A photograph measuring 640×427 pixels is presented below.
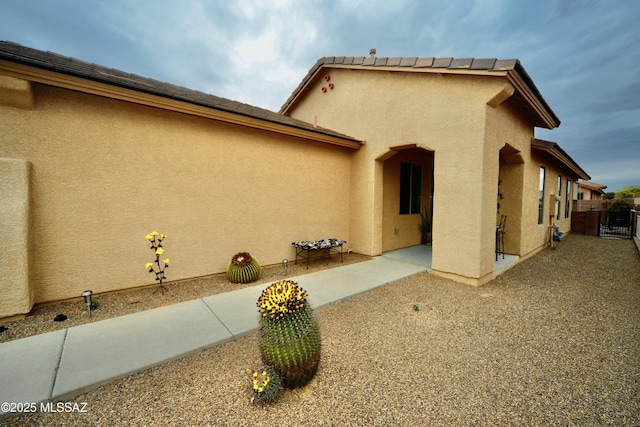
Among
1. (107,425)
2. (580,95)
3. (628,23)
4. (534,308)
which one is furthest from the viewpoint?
(580,95)

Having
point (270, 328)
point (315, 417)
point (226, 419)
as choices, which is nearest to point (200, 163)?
point (270, 328)

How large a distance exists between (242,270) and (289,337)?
3313 mm

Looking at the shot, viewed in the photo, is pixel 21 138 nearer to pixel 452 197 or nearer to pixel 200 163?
pixel 200 163

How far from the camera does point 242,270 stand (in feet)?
16.8

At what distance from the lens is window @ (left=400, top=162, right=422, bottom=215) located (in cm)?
854

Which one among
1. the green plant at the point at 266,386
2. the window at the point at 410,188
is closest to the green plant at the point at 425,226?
the window at the point at 410,188

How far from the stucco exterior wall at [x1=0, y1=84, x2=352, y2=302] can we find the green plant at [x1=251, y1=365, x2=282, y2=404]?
12.2ft

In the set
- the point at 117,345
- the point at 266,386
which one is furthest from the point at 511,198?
the point at 117,345

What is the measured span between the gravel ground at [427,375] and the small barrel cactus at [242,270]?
2.05 m

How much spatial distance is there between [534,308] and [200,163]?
7004 millimetres

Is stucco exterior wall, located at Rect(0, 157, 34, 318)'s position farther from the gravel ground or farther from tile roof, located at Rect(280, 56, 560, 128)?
tile roof, located at Rect(280, 56, 560, 128)

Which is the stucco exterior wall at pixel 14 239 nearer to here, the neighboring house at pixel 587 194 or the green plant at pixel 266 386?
the green plant at pixel 266 386

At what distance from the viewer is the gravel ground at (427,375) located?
198cm

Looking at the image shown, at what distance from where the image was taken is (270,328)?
7.09 ft
